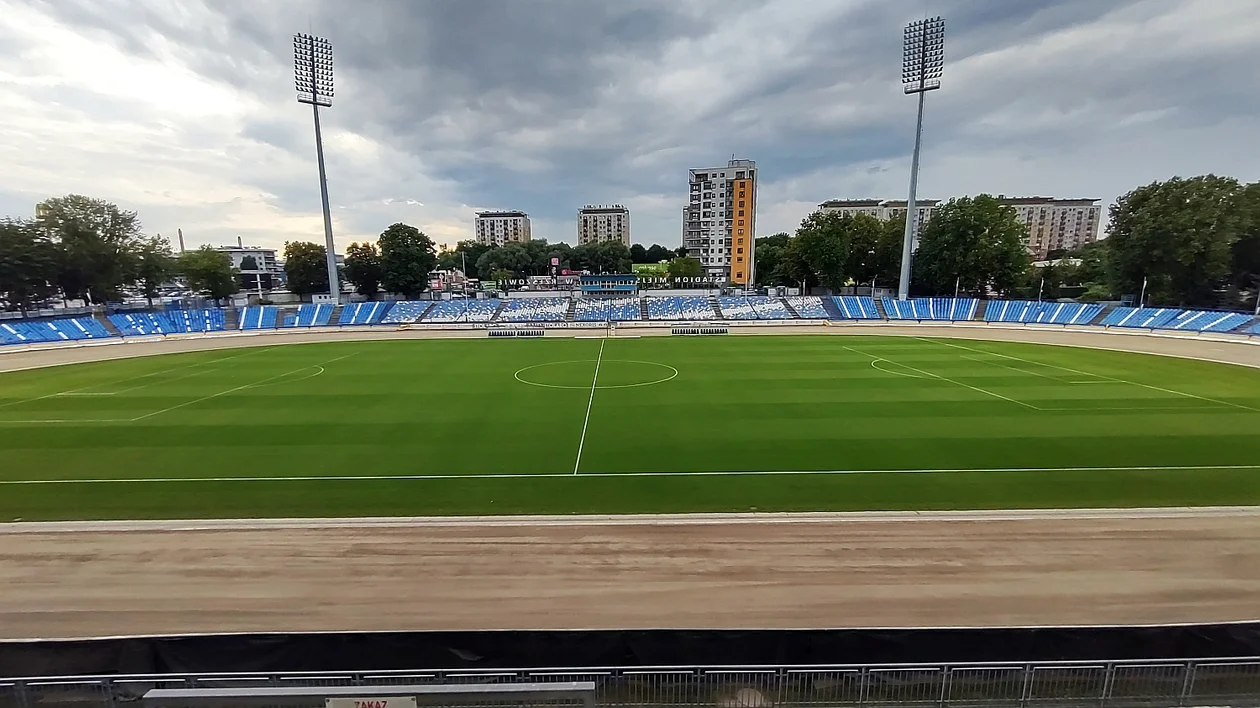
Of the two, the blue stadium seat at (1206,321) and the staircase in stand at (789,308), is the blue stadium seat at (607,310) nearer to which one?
the staircase in stand at (789,308)

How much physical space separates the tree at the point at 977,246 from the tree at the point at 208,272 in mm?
85468

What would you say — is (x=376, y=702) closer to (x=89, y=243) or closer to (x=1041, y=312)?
(x=1041, y=312)

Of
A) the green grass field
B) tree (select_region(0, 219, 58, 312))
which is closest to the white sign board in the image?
the green grass field

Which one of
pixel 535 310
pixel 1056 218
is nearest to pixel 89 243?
pixel 535 310

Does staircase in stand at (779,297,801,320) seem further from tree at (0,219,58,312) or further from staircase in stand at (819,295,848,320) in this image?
tree at (0,219,58,312)

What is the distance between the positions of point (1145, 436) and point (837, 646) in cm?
1669

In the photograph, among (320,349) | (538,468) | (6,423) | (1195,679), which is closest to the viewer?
(1195,679)

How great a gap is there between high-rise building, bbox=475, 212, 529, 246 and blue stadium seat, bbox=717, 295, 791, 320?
144983mm

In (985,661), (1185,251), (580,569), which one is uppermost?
(1185,251)

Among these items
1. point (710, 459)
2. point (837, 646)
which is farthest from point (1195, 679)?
point (710, 459)

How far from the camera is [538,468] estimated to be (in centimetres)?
1426

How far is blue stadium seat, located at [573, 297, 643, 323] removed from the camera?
5756 centimetres

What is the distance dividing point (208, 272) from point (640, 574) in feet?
247

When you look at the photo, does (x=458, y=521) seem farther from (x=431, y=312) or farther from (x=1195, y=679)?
(x=431, y=312)
